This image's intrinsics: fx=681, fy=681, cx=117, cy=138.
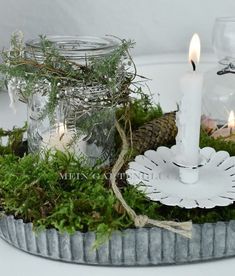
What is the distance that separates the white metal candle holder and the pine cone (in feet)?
0.10

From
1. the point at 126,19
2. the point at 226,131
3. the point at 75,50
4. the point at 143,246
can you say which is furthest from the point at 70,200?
the point at 126,19

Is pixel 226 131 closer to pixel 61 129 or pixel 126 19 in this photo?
pixel 61 129

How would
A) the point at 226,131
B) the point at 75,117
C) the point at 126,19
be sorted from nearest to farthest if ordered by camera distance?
the point at 75,117
the point at 226,131
the point at 126,19

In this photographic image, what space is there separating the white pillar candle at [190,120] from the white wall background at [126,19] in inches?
28.4

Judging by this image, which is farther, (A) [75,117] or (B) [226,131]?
(B) [226,131]

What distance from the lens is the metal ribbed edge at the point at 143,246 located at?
2.01ft

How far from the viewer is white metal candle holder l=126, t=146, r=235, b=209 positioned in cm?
64

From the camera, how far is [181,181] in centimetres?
68

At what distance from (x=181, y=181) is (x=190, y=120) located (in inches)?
2.7

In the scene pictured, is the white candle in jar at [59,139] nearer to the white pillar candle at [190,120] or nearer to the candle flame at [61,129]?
the candle flame at [61,129]

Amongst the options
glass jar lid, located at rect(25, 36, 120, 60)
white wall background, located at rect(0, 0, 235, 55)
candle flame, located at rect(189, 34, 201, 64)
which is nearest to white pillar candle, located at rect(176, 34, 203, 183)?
candle flame, located at rect(189, 34, 201, 64)

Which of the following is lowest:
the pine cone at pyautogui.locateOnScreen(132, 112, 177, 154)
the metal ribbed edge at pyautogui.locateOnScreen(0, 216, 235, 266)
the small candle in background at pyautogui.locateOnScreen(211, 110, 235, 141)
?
the metal ribbed edge at pyautogui.locateOnScreen(0, 216, 235, 266)

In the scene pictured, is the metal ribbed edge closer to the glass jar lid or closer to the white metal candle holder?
the white metal candle holder

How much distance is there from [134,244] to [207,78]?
29.2 inches
